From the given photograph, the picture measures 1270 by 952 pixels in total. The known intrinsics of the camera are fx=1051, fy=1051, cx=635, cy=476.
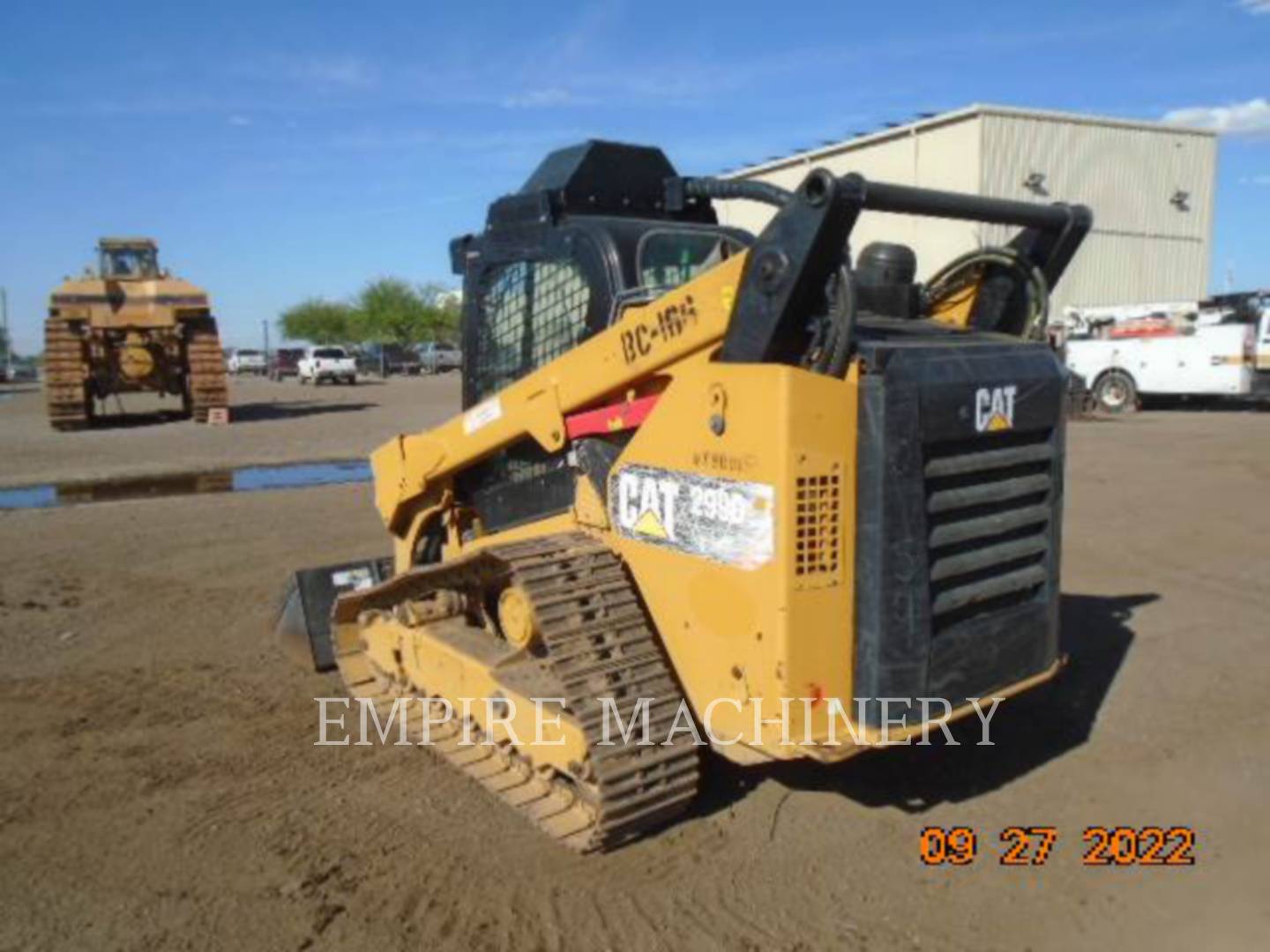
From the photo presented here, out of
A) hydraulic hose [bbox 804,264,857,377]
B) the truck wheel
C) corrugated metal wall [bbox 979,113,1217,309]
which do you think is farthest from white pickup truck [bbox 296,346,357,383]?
hydraulic hose [bbox 804,264,857,377]

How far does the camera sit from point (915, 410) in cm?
327

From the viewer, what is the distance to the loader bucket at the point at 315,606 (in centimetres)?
556

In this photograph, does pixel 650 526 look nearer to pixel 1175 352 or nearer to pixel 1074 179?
pixel 1175 352

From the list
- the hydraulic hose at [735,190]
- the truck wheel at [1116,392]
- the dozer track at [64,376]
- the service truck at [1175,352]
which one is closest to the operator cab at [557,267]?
the hydraulic hose at [735,190]

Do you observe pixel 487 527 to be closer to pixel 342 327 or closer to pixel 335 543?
pixel 335 543

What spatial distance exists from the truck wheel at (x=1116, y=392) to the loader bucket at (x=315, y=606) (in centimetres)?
2134

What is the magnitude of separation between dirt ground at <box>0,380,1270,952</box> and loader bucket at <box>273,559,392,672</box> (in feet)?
0.60

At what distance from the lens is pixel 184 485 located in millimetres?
12586

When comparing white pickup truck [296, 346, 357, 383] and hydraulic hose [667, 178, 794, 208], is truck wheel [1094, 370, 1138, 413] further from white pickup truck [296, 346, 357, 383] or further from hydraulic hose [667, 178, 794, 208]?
white pickup truck [296, 346, 357, 383]

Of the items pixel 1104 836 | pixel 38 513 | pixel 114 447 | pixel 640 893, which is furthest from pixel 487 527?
pixel 114 447

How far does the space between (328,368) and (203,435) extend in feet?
81.4

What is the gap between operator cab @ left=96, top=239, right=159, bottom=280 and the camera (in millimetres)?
23188

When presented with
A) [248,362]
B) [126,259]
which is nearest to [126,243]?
[126,259]

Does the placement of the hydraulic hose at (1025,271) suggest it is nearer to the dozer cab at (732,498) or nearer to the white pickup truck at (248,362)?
the dozer cab at (732,498)
